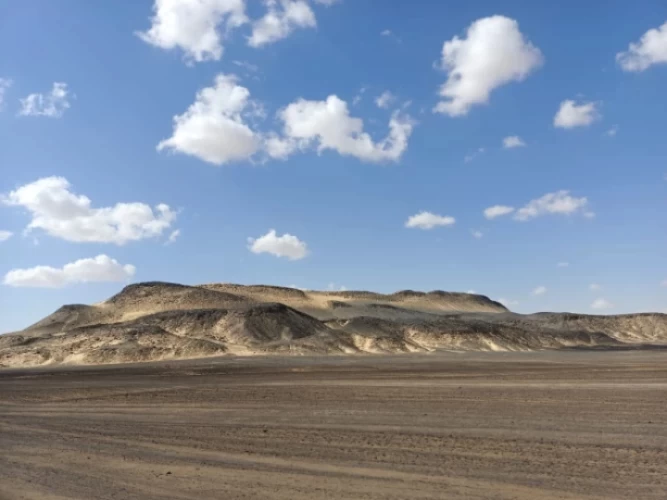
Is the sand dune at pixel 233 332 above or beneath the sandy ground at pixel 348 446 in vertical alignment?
above

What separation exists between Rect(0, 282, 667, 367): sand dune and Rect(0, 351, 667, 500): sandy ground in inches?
2026

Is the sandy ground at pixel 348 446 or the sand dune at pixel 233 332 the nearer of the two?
the sandy ground at pixel 348 446

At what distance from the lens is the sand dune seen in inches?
2931

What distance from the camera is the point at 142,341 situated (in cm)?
7675

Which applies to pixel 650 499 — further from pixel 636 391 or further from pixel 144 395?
pixel 144 395

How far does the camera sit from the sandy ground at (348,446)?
990cm

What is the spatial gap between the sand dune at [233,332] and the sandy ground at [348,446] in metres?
51.5

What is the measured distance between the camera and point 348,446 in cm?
1311

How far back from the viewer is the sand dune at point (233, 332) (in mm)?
74438

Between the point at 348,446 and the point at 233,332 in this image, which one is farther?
the point at 233,332

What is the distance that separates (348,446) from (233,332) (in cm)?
7322

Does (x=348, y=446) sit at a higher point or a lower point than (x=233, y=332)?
lower

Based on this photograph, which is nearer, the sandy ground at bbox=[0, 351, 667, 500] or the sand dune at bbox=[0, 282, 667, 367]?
the sandy ground at bbox=[0, 351, 667, 500]

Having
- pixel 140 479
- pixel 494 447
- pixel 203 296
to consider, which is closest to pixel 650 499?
pixel 494 447
